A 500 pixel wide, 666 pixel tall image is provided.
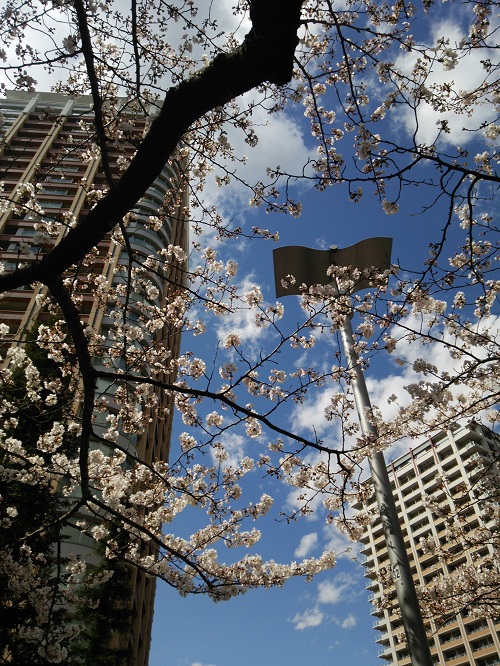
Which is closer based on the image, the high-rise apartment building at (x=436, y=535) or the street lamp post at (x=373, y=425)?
the street lamp post at (x=373, y=425)

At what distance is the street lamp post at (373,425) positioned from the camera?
4.82 metres

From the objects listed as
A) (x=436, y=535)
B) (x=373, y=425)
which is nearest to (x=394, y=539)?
(x=373, y=425)

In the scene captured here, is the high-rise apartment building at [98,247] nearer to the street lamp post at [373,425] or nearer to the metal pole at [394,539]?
the street lamp post at [373,425]

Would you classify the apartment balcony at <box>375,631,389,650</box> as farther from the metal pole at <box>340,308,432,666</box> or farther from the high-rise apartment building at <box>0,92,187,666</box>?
the metal pole at <box>340,308,432,666</box>

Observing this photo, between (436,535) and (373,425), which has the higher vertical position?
(436,535)

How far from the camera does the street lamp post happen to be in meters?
4.82

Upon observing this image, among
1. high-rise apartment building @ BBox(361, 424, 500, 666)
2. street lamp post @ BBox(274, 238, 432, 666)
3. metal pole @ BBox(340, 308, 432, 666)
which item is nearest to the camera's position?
metal pole @ BBox(340, 308, 432, 666)

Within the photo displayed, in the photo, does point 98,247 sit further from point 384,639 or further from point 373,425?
point 384,639

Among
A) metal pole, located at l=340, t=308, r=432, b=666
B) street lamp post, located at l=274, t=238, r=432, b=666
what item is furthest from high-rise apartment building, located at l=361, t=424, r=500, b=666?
metal pole, located at l=340, t=308, r=432, b=666

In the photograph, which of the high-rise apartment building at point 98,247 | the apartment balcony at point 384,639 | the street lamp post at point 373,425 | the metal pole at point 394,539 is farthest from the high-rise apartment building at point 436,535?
the metal pole at point 394,539

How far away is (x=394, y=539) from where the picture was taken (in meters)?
5.42

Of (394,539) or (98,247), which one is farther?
(98,247)

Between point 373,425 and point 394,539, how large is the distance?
66.6 inches

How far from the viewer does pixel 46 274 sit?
385 centimetres
